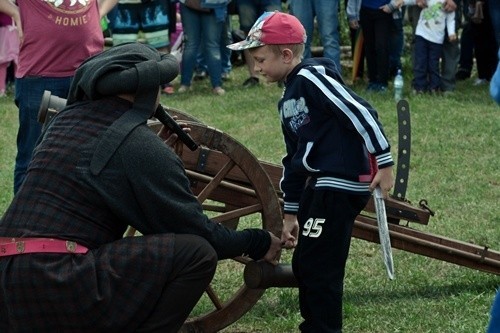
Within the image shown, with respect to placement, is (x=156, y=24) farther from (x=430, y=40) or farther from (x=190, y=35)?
(x=430, y=40)

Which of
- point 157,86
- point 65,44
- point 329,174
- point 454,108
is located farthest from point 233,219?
point 454,108

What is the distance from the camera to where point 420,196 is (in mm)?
8180

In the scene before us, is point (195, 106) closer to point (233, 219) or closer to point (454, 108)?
point (454, 108)

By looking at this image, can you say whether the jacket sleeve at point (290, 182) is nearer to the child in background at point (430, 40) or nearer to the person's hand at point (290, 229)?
the person's hand at point (290, 229)

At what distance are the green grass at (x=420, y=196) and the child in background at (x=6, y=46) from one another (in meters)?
0.47

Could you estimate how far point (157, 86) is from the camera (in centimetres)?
427

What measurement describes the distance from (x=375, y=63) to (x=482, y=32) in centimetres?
170

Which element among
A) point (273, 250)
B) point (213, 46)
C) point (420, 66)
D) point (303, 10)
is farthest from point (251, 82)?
point (273, 250)

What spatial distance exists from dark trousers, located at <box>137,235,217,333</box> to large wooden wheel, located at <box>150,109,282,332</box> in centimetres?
87

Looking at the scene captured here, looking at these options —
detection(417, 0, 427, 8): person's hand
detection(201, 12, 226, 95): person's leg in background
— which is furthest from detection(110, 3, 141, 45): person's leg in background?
detection(417, 0, 427, 8): person's hand

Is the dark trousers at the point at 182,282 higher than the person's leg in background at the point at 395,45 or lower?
higher

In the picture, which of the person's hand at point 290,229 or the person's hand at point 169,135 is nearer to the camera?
the person's hand at point 169,135

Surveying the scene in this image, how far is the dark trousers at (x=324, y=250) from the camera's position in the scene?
15.7 feet

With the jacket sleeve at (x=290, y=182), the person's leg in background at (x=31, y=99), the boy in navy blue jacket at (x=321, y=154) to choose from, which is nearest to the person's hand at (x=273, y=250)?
the boy in navy blue jacket at (x=321, y=154)
